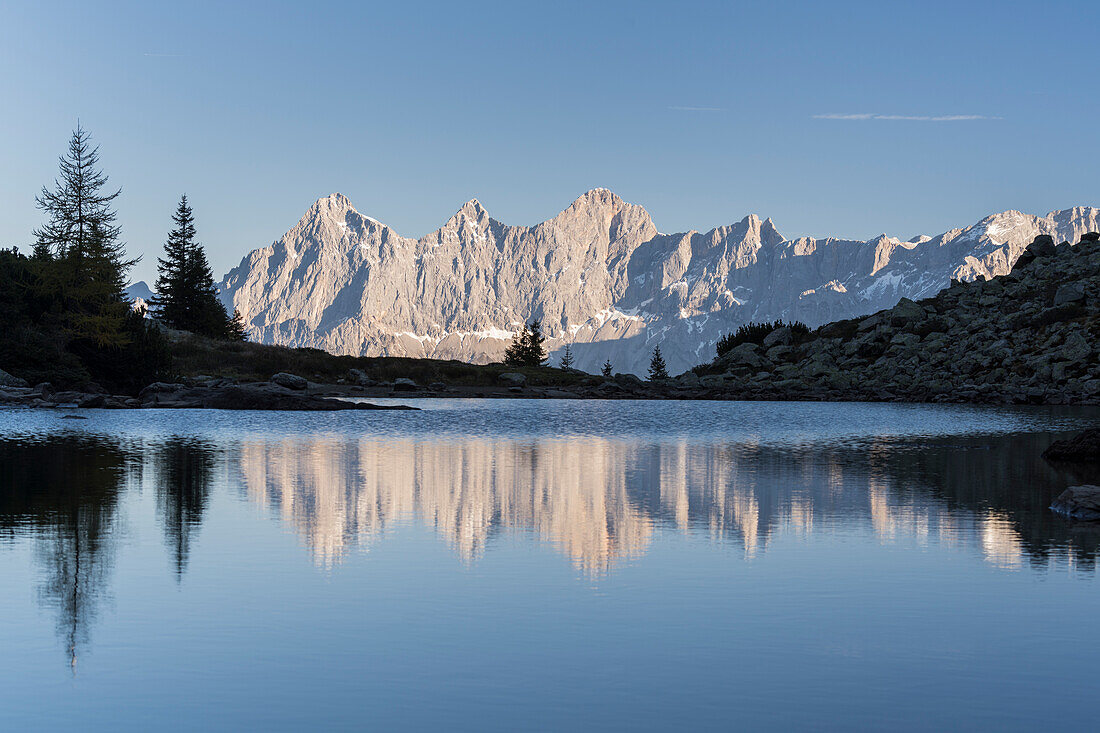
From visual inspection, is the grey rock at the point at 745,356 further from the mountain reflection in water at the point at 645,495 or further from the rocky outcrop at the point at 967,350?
the mountain reflection in water at the point at 645,495

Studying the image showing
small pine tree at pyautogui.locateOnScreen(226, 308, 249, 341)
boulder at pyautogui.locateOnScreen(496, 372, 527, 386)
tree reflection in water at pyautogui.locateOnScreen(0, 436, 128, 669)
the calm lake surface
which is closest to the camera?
the calm lake surface

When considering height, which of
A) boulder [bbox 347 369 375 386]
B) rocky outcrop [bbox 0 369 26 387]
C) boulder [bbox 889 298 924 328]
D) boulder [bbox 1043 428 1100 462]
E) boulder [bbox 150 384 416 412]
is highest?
boulder [bbox 889 298 924 328]

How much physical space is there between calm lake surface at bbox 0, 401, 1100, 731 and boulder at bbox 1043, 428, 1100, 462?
4633 mm

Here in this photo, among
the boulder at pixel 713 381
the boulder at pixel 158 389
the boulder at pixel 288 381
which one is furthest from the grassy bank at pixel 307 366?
the boulder at pixel 713 381

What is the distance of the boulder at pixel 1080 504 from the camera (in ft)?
60.8

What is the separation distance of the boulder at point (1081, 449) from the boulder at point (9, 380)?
174 ft

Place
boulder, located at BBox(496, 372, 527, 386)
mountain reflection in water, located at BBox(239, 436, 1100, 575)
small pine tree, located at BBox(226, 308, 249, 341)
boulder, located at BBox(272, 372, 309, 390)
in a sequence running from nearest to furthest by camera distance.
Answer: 1. mountain reflection in water, located at BBox(239, 436, 1100, 575)
2. boulder, located at BBox(272, 372, 309, 390)
3. boulder, located at BBox(496, 372, 527, 386)
4. small pine tree, located at BBox(226, 308, 249, 341)

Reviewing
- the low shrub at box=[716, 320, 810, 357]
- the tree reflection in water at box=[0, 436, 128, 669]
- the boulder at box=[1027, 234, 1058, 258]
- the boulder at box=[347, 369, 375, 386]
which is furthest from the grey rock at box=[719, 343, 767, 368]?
the tree reflection in water at box=[0, 436, 128, 669]

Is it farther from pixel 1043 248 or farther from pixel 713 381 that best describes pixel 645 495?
pixel 1043 248

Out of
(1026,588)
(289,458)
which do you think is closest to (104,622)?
(1026,588)

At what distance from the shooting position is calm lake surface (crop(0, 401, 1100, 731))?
7.97 metres

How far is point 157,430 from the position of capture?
40.0m

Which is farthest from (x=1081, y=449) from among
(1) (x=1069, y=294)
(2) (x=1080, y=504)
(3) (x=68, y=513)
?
(1) (x=1069, y=294)

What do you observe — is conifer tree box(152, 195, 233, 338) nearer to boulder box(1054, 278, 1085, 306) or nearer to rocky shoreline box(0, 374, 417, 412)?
rocky shoreline box(0, 374, 417, 412)
